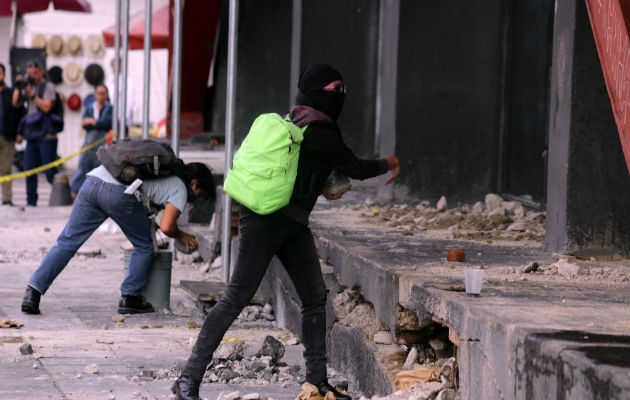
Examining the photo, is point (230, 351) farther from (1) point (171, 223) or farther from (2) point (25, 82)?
(2) point (25, 82)

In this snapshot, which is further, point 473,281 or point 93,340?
point 93,340

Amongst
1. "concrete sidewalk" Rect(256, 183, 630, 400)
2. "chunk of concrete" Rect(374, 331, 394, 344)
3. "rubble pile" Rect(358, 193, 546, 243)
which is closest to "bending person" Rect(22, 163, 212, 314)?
"concrete sidewalk" Rect(256, 183, 630, 400)

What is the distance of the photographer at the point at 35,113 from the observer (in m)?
15.7

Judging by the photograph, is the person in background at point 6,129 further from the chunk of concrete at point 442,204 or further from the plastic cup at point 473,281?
the plastic cup at point 473,281

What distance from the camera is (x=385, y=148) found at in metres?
10.3

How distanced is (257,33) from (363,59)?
14.6ft

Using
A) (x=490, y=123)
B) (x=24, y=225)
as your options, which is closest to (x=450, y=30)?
(x=490, y=123)

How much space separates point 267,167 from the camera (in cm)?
529

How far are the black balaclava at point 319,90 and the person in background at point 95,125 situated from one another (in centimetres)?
1006

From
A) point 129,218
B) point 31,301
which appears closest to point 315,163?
point 129,218

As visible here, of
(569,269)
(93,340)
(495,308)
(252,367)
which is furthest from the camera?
(93,340)

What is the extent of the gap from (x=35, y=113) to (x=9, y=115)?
14.3 inches

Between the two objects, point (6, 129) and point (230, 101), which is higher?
point (230, 101)

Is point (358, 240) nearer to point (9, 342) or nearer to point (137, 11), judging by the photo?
point (9, 342)
